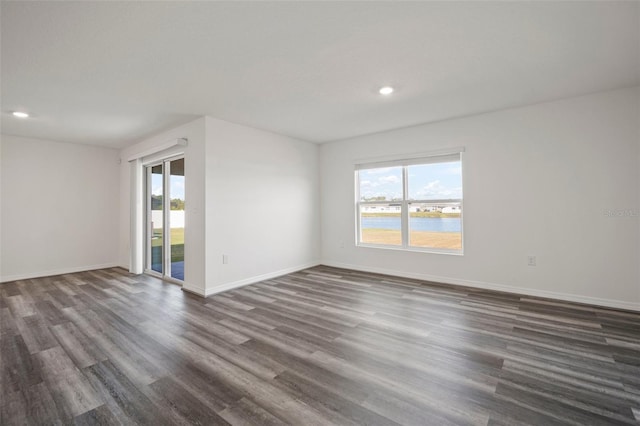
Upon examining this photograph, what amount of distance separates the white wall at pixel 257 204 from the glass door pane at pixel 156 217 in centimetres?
166

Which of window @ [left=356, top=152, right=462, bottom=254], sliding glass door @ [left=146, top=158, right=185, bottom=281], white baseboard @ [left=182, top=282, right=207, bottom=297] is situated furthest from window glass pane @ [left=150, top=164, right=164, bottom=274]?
window @ [left=356, top=152, right=462, bottom=254]

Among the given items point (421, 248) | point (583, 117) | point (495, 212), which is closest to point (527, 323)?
point (495, 212)

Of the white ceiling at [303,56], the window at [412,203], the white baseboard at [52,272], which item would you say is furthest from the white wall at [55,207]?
the window at [412,203]

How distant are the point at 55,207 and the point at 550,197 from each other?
26.8 ft

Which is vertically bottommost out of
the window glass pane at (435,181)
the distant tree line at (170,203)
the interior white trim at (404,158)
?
the distant tree line at (170,203)

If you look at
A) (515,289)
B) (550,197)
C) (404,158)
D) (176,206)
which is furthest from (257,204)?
(550,197)

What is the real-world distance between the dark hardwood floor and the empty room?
0.07 feet

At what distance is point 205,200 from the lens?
4020 millimetres

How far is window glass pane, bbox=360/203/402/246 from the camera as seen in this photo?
5055 millimetres

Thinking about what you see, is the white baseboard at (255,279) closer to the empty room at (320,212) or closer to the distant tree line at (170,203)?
the empty room at (320,212)

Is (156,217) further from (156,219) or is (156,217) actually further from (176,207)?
(176,207)

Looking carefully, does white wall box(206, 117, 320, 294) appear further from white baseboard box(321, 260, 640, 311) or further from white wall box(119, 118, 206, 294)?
white baseboard box(321, 260, 640, 311)

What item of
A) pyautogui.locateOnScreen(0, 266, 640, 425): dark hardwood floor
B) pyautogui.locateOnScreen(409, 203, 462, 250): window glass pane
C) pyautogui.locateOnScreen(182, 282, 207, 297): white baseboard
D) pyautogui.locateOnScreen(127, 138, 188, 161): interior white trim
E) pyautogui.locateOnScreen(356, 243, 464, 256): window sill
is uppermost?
pyautogui.locateOnScreen(127, 138, 188, 161): interior white trim

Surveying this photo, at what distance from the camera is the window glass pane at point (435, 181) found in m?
4.45
